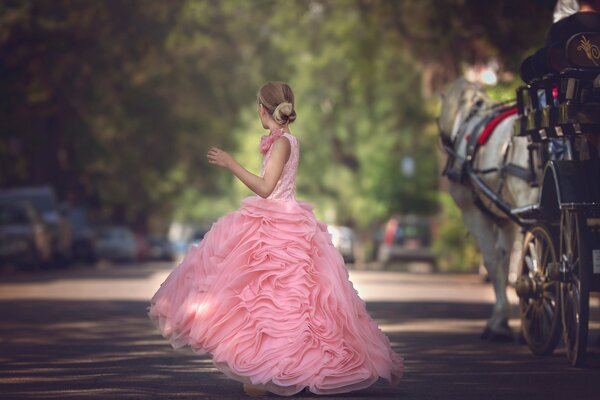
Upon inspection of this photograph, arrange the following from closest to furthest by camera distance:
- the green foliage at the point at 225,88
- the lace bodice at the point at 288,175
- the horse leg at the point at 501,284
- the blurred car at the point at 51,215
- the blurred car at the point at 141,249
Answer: the lace bodice at the point at 288,175, the horse leg at the point at 501,284, the green foliage at the point at 225,88, the blurred car at the point at 51,215, the blurred car at the point at 141,249

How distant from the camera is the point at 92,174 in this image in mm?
60625

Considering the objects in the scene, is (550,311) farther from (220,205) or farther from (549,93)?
(220,205)

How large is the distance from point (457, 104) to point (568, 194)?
16.8ft

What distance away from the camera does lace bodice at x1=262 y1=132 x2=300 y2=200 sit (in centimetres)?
984

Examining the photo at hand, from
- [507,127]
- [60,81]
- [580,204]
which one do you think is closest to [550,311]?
[580,204]

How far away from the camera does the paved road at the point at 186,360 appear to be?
998 cm

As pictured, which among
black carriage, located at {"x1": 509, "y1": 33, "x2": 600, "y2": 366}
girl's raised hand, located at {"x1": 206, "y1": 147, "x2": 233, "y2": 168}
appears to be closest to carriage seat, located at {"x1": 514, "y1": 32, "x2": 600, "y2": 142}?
black carriage, located at {"x1": 509, "y1": 33, "x2": 600, "y2": 366}

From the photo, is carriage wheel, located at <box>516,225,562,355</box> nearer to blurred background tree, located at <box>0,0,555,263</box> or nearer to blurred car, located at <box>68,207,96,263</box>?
blurred background tree, located at <box>0,0,555,263</box>

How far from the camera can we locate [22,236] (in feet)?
127

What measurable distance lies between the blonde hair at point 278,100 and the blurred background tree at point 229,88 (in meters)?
18.6

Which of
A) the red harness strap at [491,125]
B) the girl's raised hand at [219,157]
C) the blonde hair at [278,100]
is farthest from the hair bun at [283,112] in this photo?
the red harness strap at [491,125]

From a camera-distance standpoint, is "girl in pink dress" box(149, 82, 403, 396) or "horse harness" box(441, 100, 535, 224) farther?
"horse harness" box(441, 100, 535, 224)

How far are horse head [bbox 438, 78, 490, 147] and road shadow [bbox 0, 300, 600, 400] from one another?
202cm

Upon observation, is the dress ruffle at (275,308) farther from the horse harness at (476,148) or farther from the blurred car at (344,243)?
the blurred car at (344,243)
